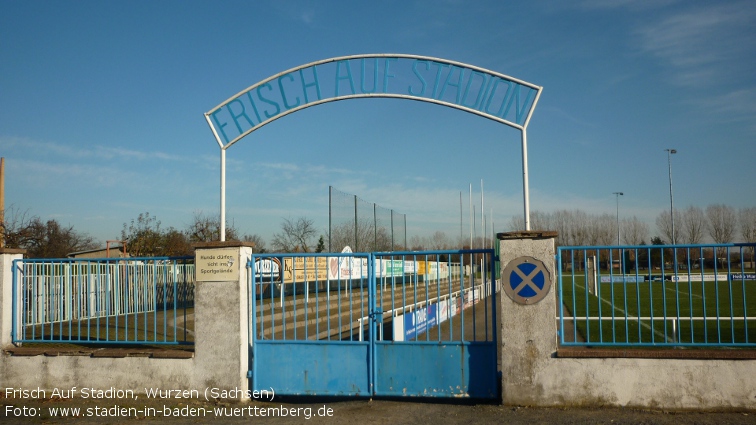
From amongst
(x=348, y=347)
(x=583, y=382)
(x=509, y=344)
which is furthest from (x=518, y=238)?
(x=348, y=347)

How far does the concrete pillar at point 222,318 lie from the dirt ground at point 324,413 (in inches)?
15.6

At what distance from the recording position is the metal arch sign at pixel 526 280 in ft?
27.0

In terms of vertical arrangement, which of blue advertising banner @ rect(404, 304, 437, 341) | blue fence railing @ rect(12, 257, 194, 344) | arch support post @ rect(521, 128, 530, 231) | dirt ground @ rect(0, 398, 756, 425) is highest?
arch support post @ rect(521, 128, 530, 231)

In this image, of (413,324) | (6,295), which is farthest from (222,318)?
(413,324)

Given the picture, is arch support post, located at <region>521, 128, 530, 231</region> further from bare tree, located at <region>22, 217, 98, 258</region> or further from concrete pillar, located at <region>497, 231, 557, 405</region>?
bare tree, located at <region>22, 217, 98, 258</region>

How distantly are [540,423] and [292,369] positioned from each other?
3567 millimetres

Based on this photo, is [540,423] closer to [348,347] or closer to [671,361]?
[671,361]

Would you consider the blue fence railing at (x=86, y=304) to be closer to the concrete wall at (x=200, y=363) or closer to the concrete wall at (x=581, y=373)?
the concrete wall at (x=200, y=363)

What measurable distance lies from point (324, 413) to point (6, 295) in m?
5.87

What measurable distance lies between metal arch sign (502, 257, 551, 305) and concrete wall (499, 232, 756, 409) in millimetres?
59

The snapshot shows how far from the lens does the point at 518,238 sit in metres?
8.36

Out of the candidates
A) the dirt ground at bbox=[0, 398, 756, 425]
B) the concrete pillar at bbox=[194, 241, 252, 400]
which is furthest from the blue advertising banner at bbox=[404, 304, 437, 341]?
the concrete pillar at bbox=[194, 241, 252, 400]

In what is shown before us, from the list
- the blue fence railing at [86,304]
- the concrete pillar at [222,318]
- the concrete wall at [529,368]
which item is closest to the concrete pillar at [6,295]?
the blue fence railing at [86,304]

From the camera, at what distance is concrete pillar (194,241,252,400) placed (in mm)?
9133
